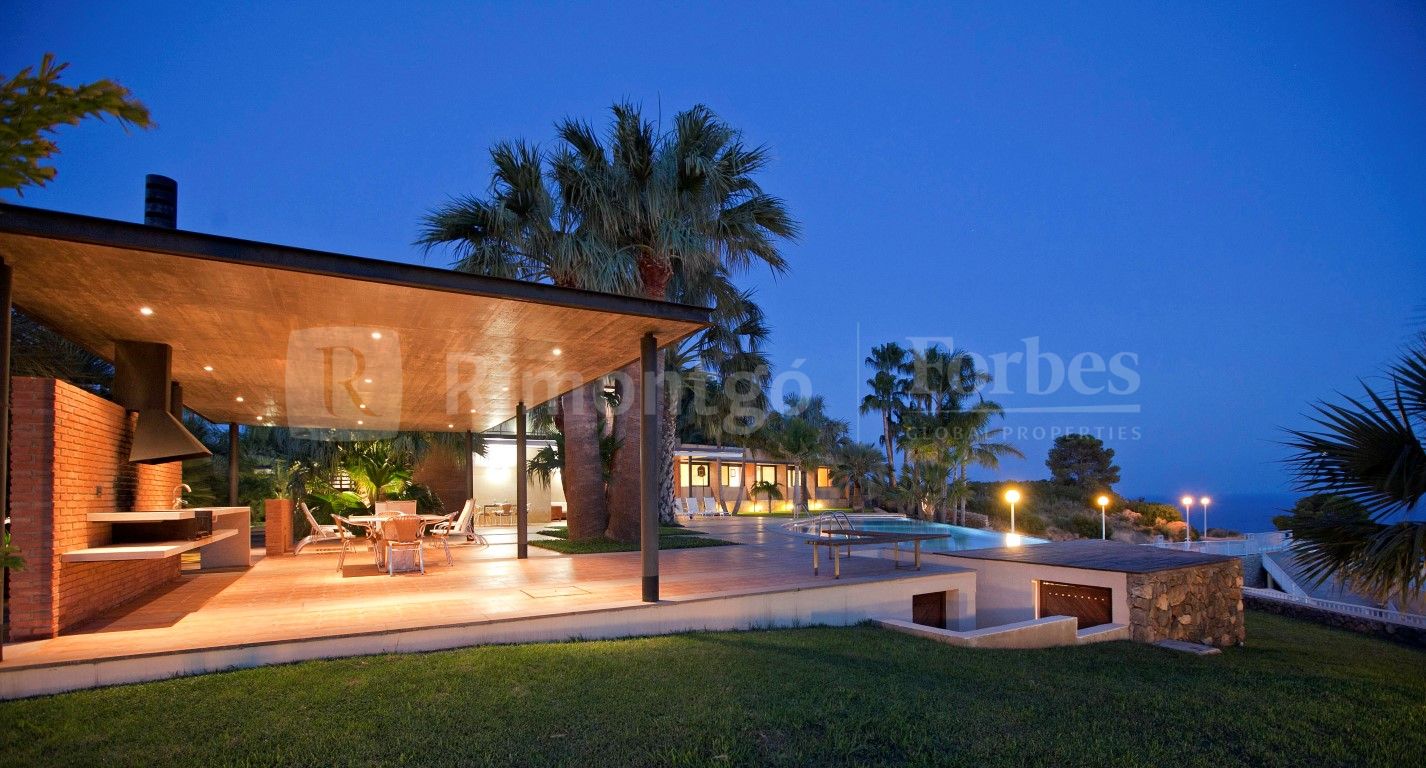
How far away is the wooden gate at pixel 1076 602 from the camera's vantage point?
9.88 meters

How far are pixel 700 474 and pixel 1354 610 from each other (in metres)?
21.9

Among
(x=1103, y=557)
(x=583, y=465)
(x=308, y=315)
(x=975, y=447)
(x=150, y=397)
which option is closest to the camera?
(x=308, y=315)

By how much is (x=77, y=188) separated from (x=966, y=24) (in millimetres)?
106655

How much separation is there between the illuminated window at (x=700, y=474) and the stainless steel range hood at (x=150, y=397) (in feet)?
76.7

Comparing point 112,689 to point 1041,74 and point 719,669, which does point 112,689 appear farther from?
point 1041,74

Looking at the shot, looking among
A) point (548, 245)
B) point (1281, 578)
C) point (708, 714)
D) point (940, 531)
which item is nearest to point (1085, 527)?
point (1281, 578)

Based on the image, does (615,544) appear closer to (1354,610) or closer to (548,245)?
(548,245)

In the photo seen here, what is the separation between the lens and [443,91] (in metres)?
131

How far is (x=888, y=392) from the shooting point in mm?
31828

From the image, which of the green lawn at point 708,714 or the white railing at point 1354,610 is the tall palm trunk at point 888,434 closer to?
the white railing at point 1354,610

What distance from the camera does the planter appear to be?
40.5 feet

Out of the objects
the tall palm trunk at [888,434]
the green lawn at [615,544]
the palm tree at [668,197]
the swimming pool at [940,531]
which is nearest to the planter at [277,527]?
the green lawn at [615,544]

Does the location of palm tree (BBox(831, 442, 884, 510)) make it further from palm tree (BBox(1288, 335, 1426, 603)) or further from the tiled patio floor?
palm tree (BBox(1288, 335, 1426, 603))

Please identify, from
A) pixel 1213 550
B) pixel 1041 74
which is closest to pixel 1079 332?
pixel 1041 74
